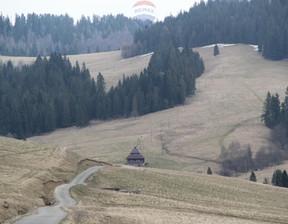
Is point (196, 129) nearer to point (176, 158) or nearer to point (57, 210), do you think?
point (176, 158)

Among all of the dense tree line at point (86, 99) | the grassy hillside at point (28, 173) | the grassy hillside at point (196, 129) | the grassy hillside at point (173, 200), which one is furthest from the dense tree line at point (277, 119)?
the grassy hillside at point (28, 173)

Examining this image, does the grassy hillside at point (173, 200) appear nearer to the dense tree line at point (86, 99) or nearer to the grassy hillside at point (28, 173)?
the grassy hillside at point (28, 173)

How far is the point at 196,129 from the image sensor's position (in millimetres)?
127062

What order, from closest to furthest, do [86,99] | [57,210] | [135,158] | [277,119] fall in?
1. [57,210]
2. [135,158]
3. [277,119]
4. [86,99]

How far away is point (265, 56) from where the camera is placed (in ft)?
652

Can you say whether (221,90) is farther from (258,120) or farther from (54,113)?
(54,113)

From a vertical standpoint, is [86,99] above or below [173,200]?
below

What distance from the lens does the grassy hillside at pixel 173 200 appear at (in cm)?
4003

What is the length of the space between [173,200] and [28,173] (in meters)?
13.8

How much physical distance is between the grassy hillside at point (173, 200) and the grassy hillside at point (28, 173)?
310 centimetres

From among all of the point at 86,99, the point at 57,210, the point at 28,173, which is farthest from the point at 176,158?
the point at 57,210

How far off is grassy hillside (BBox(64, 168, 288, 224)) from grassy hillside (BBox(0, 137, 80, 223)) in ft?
10.2

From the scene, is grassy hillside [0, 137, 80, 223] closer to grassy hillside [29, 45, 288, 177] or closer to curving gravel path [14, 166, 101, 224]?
→ curving gravel path [14, 166, 101, 224]

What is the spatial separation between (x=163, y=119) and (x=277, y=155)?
1505 inches
